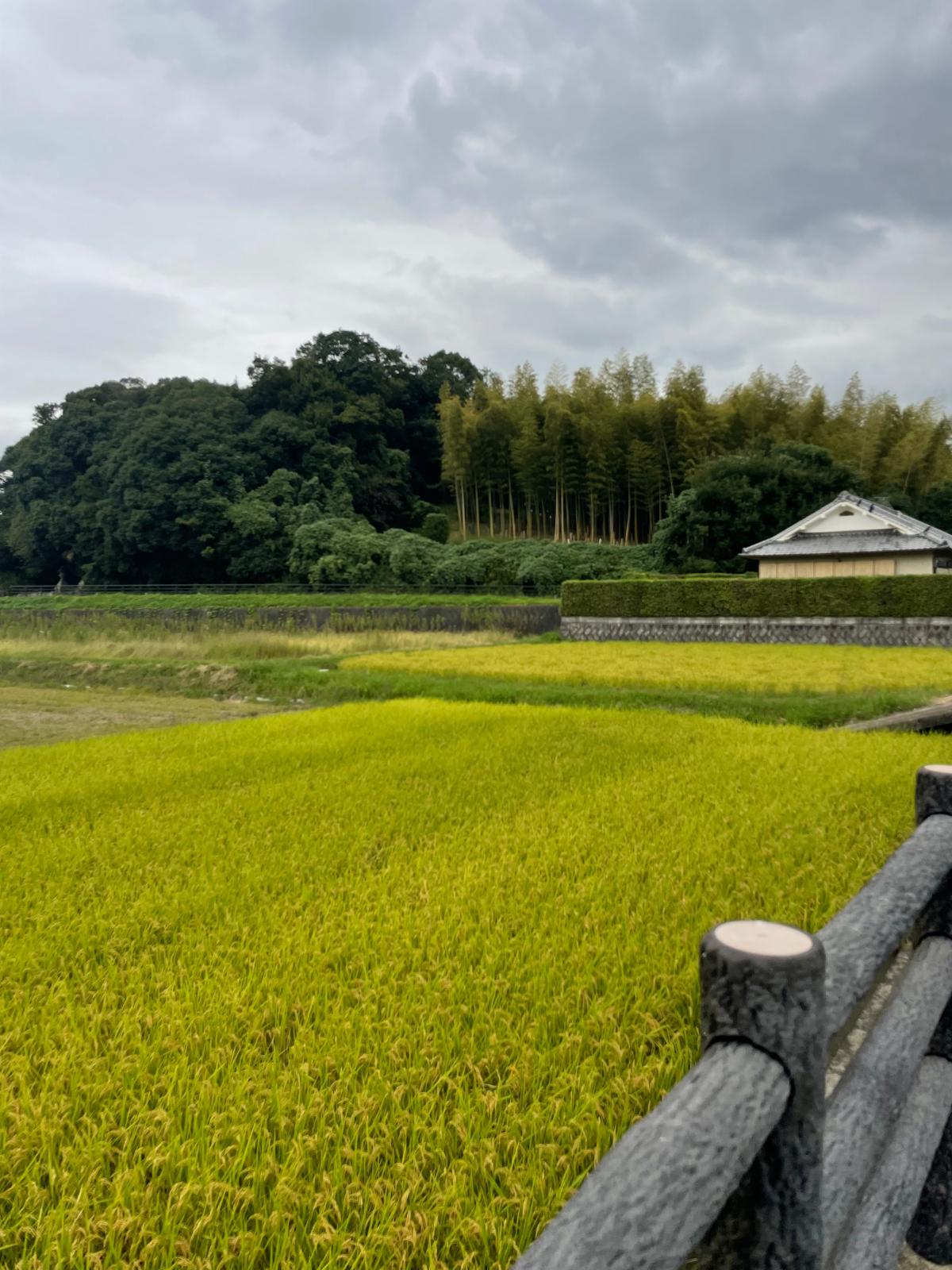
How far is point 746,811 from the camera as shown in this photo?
4.17 meters

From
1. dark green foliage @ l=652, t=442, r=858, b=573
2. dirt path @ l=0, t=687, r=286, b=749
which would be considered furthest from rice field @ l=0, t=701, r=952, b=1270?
dark green foliage @ l=652, t=442, r=858, b=573

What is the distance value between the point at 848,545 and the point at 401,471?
97.4 feet

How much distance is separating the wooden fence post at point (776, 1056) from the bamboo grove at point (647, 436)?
34660mm

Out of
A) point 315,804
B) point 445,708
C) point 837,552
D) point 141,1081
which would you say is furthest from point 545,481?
point 141,1081

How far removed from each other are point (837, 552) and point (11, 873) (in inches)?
1069

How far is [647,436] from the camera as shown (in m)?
36.4

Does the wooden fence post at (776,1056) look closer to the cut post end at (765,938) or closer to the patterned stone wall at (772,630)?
the cut post end at (765,938)

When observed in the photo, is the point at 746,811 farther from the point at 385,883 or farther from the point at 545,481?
the point at 545,481

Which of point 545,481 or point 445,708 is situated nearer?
point 445,708

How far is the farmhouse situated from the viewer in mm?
25672

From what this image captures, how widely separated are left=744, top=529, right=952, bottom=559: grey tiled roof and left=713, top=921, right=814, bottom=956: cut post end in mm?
27819

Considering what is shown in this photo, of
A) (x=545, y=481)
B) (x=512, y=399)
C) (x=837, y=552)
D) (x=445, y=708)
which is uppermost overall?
(x=512, y=399)

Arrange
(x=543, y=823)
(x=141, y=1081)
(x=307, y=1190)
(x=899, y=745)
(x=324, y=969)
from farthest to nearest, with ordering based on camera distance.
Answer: (x=899, y=745), (x=543, y=823), (x=324, y=969), (x=141, y=1081), (x=307, y=1190)

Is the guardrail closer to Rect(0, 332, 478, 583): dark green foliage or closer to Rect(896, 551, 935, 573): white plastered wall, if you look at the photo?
Rect(896, 551, 935, 573): white plastered wall
